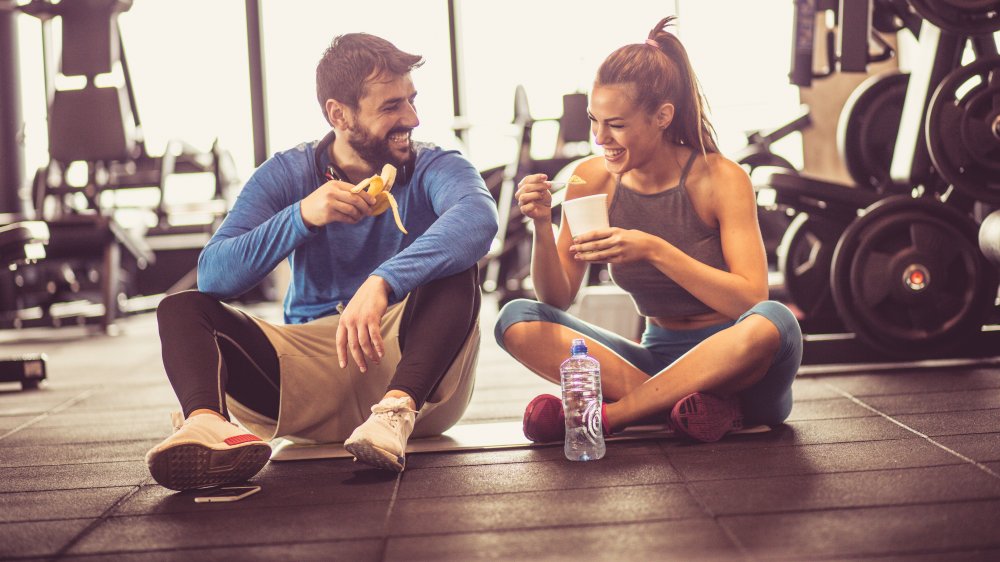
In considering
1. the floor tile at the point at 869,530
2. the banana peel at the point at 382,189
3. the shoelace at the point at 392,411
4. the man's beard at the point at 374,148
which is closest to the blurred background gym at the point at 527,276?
the floor tile at the point at 869,530

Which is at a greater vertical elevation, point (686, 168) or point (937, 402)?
point (686, 168)

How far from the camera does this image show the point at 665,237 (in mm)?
2084

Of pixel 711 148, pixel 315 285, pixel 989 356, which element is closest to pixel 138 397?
pixel 315 285

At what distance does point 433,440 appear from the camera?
219 centimetres

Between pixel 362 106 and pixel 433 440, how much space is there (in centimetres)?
75

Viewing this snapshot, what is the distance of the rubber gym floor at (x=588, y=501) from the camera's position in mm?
1358

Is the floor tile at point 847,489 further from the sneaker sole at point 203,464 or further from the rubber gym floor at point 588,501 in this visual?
the sneaker sole at point 203,464

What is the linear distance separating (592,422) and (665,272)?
334 mm

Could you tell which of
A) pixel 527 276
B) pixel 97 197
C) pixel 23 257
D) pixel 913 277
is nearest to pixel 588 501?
pixel 913 277

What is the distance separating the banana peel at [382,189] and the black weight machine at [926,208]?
159cm

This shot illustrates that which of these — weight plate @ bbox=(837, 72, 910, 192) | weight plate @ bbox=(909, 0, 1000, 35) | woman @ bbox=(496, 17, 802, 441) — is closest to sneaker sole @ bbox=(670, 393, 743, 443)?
woman @ bbox=(496, 17, 802, 441)

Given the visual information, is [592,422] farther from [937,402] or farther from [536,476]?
[937,402]

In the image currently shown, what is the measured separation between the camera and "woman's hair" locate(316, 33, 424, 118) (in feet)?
6.74

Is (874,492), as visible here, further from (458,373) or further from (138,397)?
(138,397)
